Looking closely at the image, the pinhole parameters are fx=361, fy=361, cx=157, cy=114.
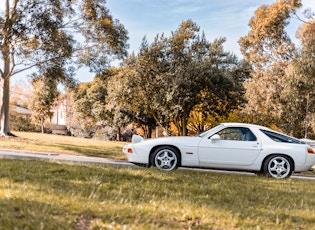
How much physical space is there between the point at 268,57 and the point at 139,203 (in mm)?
39499

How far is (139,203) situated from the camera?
5.04m

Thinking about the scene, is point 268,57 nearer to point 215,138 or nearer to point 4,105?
point 4,105

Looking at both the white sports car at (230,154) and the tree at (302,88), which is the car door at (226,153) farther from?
the tree at (302,88)

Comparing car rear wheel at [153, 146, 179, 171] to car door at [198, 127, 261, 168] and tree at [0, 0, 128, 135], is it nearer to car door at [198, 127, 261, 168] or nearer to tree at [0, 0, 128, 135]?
car door at [198, 127, 261, 168]

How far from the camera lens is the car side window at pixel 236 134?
32.1 feet

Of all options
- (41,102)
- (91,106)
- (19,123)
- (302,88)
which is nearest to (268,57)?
(302,88)

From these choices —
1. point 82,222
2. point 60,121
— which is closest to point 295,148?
point 82,222

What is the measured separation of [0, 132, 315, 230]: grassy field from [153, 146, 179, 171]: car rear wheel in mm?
1961

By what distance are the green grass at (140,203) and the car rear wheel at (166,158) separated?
2.05 m

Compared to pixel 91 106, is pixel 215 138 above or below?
below

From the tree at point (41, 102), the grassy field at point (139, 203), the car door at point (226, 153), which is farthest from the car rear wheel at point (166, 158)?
the tree at point (41, 102)

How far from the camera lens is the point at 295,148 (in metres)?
9.59

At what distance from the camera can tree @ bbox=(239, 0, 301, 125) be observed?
33.5 metres

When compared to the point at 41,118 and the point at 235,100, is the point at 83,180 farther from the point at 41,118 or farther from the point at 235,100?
the point at 41,118
